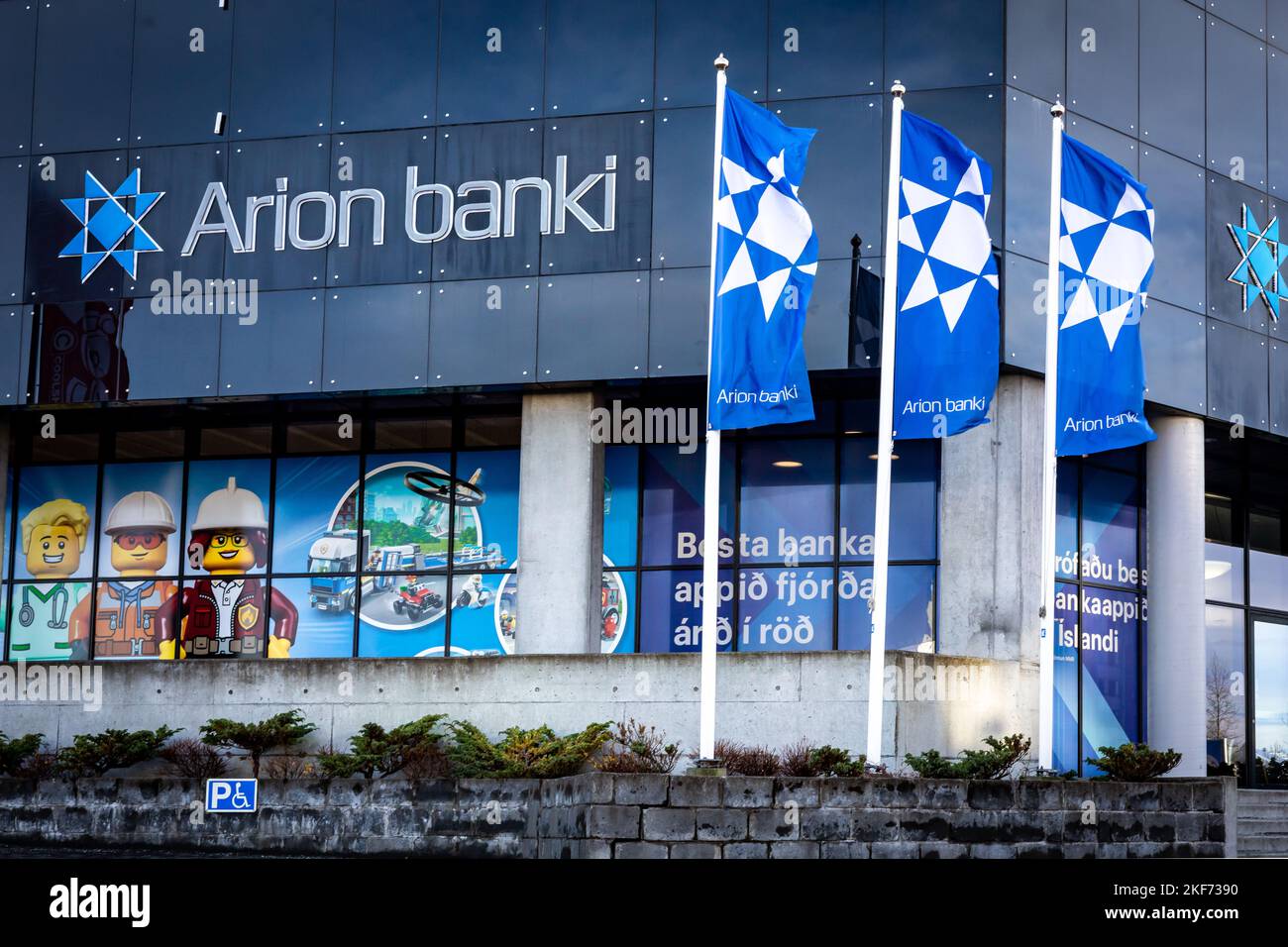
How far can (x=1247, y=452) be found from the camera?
34469 mm

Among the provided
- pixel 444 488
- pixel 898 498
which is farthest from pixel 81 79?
pixel 898 498

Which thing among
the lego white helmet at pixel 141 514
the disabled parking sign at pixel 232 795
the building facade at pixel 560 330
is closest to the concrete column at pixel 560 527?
the building facade at pixel 560 330

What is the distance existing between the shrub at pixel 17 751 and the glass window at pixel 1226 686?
2167 centimetres

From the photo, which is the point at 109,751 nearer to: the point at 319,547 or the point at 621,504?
the point at 319,547

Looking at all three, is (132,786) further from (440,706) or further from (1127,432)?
(1127,432)

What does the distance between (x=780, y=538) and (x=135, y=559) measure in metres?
12.8

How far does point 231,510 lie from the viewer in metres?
33.9

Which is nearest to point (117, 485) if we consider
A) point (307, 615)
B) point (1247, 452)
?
point (307, 615)

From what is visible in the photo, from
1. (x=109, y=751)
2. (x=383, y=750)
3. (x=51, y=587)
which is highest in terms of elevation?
(x=51, y=587)

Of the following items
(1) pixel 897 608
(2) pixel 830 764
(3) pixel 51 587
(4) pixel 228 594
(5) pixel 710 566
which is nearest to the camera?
(5) pixel 710 566

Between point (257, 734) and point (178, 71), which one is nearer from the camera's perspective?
point (257, 734)

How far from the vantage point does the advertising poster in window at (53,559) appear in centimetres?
3469
